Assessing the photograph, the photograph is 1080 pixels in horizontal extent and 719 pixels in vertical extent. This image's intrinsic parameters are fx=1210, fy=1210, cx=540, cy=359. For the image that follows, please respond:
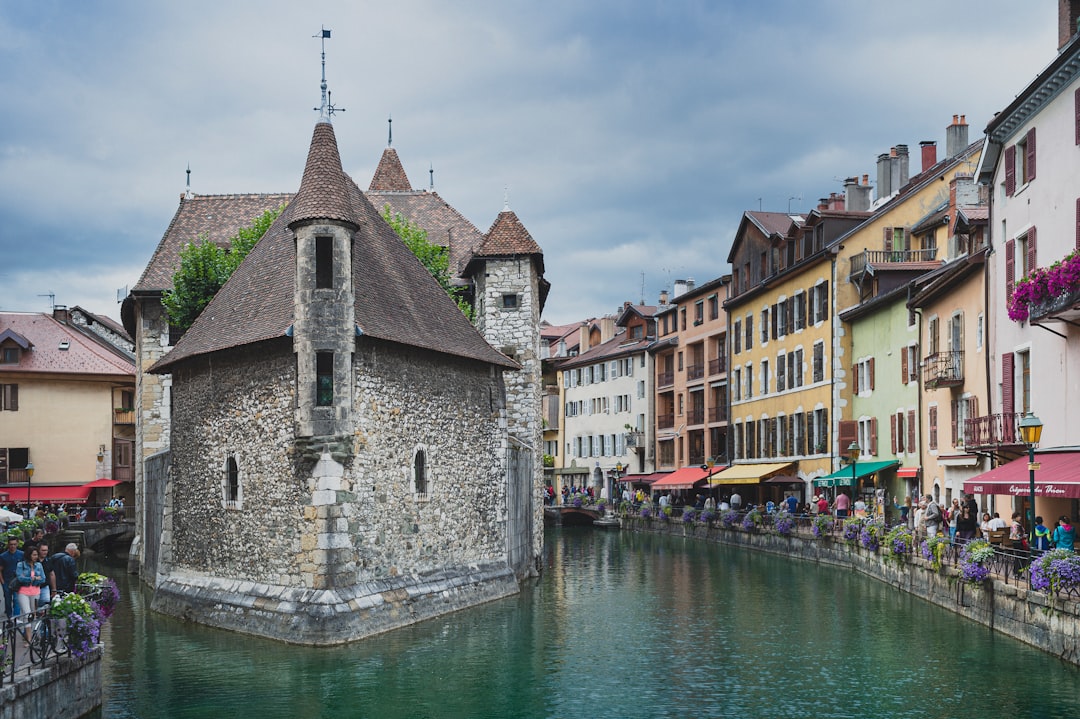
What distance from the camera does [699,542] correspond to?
2026 inches

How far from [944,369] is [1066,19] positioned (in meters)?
10.5

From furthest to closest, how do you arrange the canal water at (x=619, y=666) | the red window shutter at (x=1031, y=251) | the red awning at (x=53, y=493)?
1. the red awning at (x=53, y=493)
2. the red window shutter at (x=1031, y=251)
3. the canal water at (x=619, y=666)

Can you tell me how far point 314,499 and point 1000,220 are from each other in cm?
1846

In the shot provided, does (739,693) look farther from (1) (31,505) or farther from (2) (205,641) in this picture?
(1) (31,505)

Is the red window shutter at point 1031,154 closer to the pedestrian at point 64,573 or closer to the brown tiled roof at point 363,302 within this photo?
the brown tiled roof at point 363,302

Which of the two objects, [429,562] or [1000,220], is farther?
[1000,220]

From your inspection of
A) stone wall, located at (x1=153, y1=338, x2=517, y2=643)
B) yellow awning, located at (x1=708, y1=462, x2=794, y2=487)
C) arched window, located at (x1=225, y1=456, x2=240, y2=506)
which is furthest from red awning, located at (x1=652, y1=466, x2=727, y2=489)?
arched window, located at (x1=225, y1=456, x2=240, y2=506)

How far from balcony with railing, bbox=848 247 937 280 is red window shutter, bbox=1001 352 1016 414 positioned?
Answer: 51.4 ft

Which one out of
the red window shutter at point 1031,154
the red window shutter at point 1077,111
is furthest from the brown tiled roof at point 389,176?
the red window shutter at point 1077,111

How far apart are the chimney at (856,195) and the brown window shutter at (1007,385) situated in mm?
24909

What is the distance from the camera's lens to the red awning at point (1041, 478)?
2284 centimetres

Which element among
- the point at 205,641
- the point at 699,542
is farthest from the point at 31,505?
the point at 205,641

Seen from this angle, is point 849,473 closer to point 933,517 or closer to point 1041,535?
point 933,517

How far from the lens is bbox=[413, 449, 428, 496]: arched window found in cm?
2673
